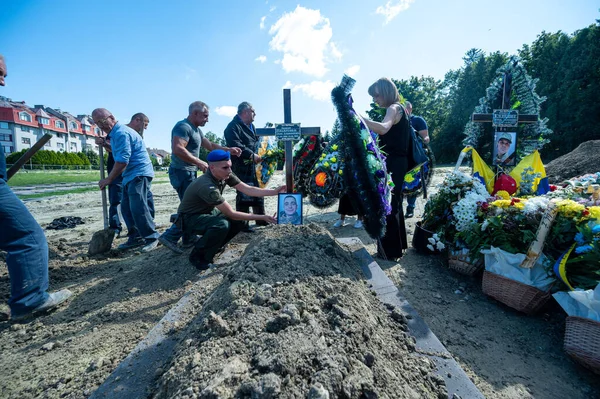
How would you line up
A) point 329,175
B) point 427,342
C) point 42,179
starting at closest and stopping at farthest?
point 427,342, point 329,175, point 42,179

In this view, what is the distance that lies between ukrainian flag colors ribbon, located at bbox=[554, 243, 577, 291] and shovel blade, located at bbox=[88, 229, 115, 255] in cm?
500

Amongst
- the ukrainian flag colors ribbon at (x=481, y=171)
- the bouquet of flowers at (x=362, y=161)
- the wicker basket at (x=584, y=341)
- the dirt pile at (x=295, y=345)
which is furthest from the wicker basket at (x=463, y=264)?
the ukrainian flag colors ribbon at (x=481, y=171)

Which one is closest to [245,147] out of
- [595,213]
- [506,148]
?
[595,213]

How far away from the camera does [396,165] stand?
3242mm

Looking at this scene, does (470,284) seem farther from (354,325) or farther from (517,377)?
(354,325)

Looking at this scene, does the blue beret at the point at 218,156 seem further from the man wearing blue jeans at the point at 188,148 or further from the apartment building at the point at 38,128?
the apartment building at the point at 38,128

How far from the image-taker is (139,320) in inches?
95.0

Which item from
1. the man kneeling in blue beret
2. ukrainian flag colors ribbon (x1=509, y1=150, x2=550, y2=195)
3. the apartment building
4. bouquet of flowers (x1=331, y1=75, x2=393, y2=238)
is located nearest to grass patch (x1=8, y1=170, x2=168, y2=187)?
the apartment building

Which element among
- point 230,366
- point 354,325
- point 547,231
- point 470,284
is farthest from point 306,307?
point 470,284

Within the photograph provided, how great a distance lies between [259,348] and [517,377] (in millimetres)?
1701

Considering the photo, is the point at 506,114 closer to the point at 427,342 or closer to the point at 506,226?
the point at 506,226

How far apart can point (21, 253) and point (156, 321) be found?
125 cm

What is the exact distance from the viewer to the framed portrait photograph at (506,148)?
482 cm

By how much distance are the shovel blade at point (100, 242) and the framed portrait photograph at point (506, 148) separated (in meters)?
6.20
